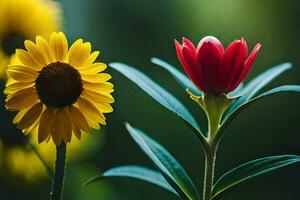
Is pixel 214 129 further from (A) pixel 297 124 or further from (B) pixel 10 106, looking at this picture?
(A) pixel 297 124

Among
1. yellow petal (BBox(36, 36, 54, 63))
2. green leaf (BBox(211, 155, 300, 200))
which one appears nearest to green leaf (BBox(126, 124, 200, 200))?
green leaf (BBox(211, 155, 300, 200))

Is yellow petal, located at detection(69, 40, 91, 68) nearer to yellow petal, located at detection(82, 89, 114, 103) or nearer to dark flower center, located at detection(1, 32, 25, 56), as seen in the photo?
yellow petal, located at detection(82, 89, 114, 103)

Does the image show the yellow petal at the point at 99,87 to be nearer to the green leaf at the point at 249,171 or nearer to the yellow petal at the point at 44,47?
the yellow petal at the point at 44,47

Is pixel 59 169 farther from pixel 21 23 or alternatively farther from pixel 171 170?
pixel 21 23

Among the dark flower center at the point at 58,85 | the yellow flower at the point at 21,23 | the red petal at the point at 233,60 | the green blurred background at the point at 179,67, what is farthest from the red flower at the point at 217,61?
the green blurred background at the point at 179,67

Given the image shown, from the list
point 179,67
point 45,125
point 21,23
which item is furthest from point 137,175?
point 179,67
